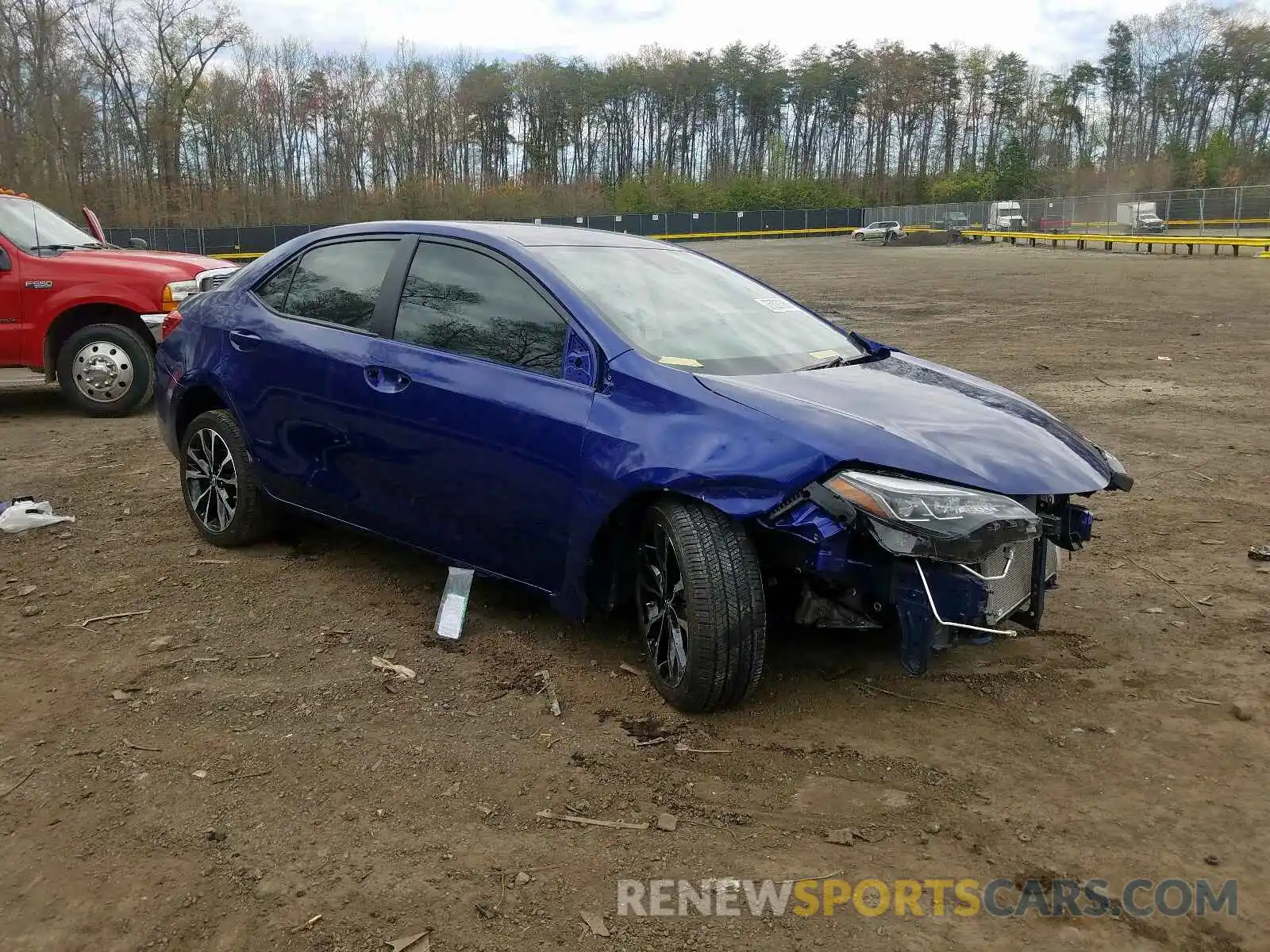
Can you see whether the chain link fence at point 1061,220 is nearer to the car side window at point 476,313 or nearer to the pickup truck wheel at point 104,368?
the pickup truck wheel at point 104,368

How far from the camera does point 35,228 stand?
8.88 metres

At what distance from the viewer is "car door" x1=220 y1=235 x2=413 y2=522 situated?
14.4 ft

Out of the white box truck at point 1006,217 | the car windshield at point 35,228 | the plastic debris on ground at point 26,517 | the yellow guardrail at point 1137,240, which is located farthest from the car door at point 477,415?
the white box truck at point 1006,217

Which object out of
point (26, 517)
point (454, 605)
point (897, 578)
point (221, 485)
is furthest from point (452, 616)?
point (26, 517)

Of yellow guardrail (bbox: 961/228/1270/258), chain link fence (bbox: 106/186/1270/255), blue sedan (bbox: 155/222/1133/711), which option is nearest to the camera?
blue sedan (bbox: 155/222/1133/711)

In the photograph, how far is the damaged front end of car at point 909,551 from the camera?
303 cm

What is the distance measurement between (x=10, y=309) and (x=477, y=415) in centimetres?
653

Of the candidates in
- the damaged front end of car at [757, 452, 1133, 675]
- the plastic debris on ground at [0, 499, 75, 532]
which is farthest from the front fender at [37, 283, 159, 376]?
the damaged front end of car at [757, 452, 1133, 675]

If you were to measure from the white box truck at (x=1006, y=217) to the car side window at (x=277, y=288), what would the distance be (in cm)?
5436

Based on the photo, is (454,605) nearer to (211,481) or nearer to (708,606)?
(708,606)

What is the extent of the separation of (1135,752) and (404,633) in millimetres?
2693

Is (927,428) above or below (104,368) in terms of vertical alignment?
above

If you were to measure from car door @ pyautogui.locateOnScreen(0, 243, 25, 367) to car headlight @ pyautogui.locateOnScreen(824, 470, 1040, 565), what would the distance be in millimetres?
7864

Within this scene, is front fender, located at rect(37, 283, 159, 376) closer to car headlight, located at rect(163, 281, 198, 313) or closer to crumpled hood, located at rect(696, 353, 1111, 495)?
car headlight, located at rect(163, 281, 198, 313)
